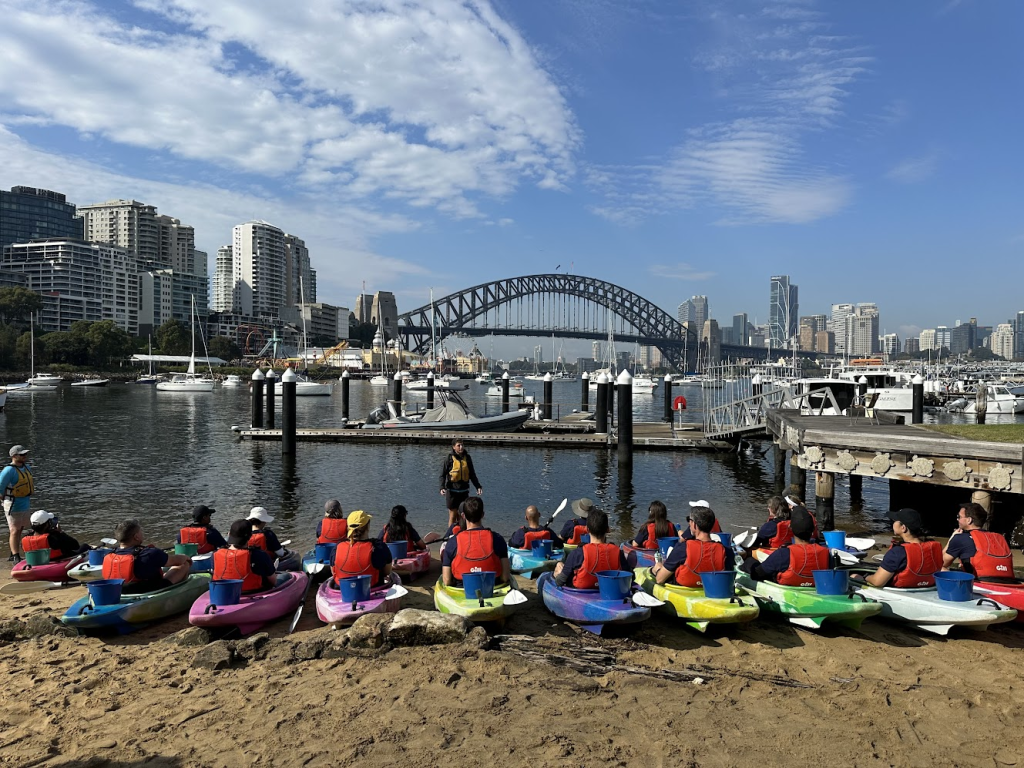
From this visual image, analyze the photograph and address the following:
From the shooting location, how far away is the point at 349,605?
24.9 feet

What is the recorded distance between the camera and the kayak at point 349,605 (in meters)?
7.52

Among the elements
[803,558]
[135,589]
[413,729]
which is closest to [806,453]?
[803,558]

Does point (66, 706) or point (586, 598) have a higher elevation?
point (586, 598)

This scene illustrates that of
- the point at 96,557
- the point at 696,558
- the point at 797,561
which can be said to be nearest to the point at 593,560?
the point at 696,558

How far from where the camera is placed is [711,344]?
600 ft

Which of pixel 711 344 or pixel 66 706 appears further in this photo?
pixel 711 344

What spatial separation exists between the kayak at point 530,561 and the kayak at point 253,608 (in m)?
3.15

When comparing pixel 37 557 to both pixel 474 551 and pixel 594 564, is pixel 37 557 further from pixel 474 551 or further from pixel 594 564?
pixel 594 564

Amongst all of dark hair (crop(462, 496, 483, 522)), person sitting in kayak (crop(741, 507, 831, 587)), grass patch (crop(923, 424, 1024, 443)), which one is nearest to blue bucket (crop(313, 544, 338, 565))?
dark hair (crop(462, 496, 483, 522))

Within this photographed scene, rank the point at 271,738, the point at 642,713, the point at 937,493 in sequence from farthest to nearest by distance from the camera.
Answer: the point at 937,493 → the point at 642,713 → the point at 271,738

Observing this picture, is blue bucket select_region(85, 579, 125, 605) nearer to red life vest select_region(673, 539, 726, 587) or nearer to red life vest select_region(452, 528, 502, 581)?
red life vest select_region(452, 528, 502, 581)

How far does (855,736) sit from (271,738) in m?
4.78

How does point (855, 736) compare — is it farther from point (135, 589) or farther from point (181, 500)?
point (181, 500)

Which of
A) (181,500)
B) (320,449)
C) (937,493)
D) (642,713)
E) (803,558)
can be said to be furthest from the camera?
(320,449)
